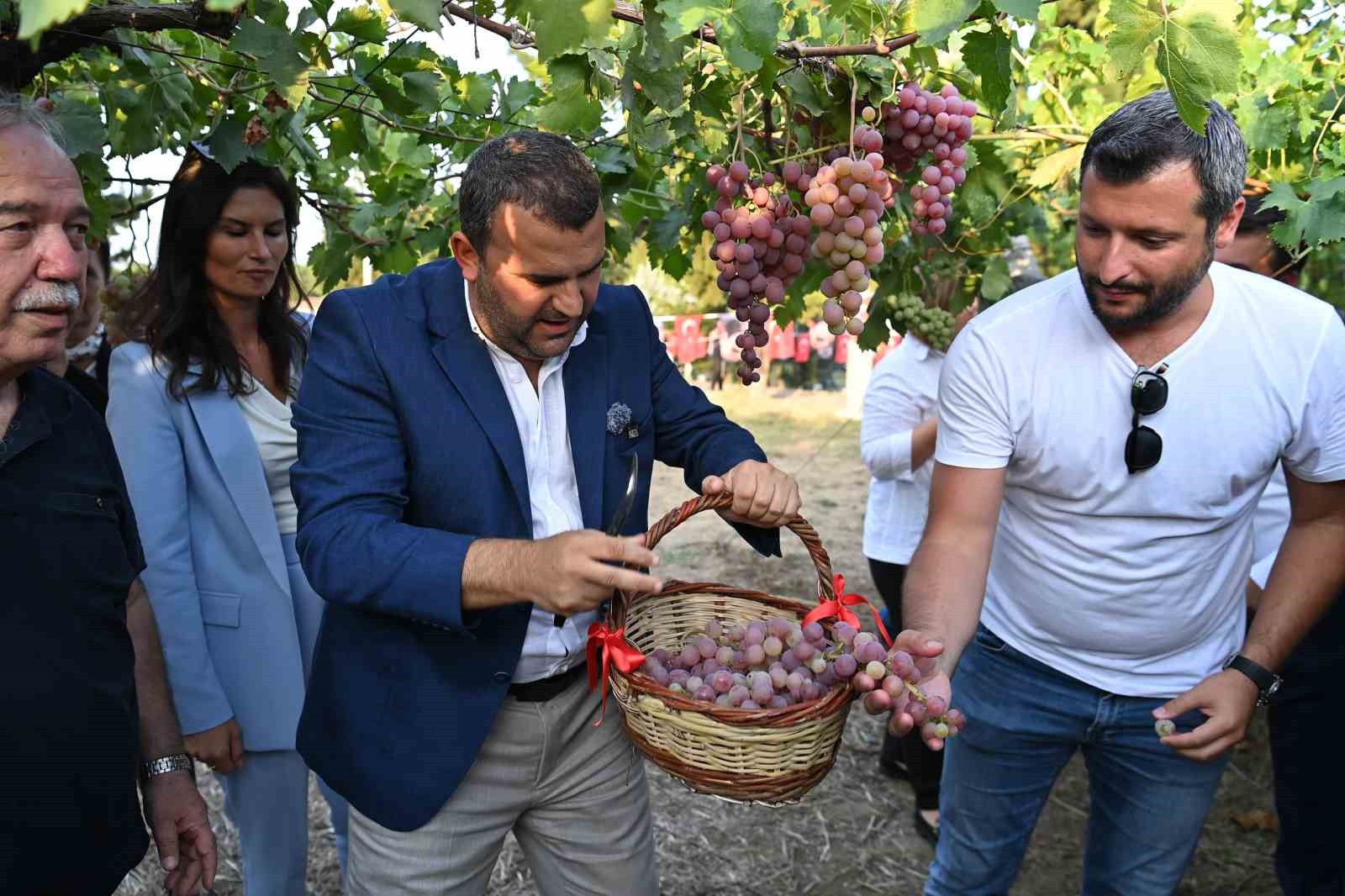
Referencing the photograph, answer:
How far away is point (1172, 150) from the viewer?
1.90 metres

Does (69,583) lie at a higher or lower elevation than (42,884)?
higher

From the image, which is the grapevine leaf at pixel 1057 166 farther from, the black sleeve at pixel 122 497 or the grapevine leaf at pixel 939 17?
the black sleeve at pixel 122 497

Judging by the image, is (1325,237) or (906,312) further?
(906,312)

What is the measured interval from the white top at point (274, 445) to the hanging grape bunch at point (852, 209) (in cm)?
147

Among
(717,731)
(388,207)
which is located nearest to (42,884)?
(717,731)

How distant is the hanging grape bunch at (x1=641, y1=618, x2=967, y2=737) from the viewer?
1.74 m

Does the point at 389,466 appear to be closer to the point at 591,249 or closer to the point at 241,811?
the point at 591,249

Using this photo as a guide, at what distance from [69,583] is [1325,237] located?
285cm

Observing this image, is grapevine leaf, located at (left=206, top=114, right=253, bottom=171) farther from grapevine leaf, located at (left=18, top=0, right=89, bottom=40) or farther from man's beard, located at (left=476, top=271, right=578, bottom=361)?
grapevine leaf, located at (left=18, top=0, right=89, bottom=40)

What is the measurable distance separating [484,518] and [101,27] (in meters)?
1.10

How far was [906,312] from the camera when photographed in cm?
331

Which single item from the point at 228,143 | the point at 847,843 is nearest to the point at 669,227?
the point at 228,143

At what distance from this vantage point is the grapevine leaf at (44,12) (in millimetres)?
708

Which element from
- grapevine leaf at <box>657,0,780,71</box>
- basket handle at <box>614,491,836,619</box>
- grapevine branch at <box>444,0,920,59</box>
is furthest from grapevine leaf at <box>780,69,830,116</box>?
basket handle at <box>614,491,836,619</box>
